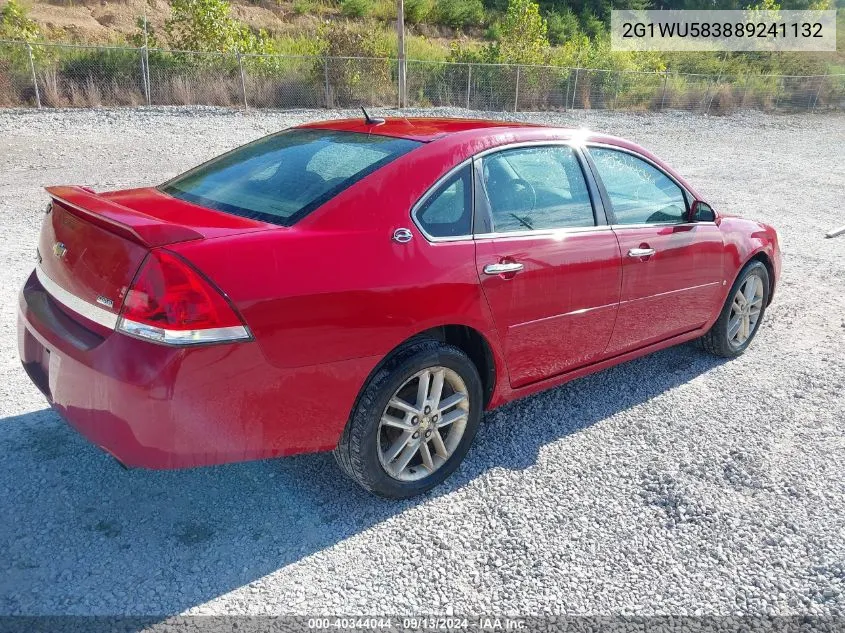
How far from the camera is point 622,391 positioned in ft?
14.5

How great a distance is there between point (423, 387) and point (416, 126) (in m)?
1.39

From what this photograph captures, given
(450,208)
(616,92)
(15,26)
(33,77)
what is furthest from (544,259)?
(616,92)

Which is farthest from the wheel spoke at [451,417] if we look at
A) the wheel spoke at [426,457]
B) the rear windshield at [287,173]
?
the rear windshield at [287,173]

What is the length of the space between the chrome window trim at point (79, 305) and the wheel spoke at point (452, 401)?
1.41 meters

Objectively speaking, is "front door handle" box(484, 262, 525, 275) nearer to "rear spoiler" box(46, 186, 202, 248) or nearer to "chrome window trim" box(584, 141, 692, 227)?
"chrome window trim" box(584, 141, 692, 227)

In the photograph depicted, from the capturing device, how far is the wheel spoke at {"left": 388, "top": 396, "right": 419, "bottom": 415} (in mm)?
2967

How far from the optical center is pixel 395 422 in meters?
3.00

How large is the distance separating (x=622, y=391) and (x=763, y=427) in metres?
0.82

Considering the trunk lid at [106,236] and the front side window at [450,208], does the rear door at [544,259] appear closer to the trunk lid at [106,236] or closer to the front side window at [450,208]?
the front side window at [450,208]

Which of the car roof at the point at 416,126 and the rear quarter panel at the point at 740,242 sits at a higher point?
the car roof at the point at 416,126

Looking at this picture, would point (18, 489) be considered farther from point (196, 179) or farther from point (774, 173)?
point (774, 173)

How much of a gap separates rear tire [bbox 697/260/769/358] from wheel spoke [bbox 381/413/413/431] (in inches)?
109

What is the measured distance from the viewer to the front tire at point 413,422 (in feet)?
9.39

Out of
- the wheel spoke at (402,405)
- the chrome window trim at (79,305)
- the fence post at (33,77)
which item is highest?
the fence post at (33,77)
